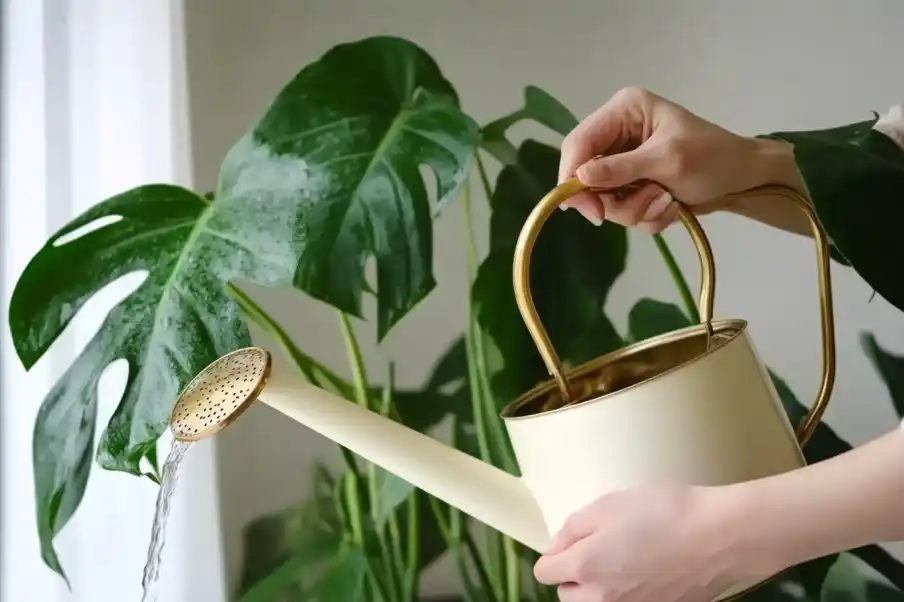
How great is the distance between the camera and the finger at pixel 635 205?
1.82 ft

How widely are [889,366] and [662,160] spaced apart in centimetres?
45

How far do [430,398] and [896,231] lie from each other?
0.49 metres

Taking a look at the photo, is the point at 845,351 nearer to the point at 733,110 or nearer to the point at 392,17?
the point at 733,110

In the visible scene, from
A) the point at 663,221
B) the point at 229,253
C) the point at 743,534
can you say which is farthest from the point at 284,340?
the point at 743,534

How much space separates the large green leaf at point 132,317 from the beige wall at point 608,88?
263 millimetres

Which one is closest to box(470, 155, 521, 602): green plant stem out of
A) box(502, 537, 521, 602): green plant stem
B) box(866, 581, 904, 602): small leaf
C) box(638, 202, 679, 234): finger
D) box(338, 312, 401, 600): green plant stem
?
box(502, 537, 521, 602): green plant stem

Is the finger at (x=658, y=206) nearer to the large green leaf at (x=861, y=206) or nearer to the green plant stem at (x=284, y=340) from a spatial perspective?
the large green leaf at (x=861, y=206)

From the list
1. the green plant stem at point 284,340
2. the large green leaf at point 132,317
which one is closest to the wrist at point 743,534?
the large green leaf at point 132,317

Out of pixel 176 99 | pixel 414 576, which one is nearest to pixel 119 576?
pixel 414 576

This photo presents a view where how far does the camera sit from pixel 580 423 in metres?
0.43

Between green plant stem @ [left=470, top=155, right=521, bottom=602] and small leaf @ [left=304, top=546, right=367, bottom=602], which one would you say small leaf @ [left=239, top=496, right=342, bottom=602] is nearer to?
small leaf @ [left=304, top=546, right=367, bottom=602]

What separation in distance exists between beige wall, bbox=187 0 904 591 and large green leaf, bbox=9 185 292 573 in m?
0.26

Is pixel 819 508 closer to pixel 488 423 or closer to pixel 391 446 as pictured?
pixel 391 446

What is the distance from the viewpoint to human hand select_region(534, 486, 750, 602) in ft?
→ 1.28
